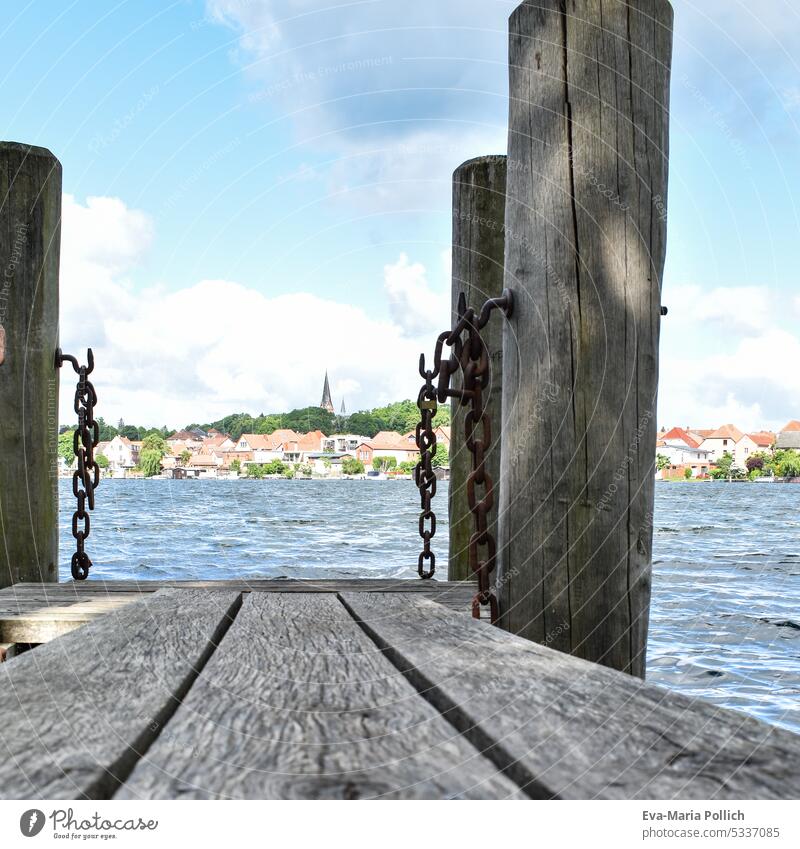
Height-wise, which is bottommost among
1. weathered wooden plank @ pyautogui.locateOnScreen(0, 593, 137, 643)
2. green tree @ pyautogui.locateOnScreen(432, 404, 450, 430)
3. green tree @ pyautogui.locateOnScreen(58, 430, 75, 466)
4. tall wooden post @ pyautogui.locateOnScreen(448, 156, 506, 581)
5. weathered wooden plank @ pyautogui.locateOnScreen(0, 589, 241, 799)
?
weathered wooden plank @ pyautogui.locateOnScreen(0, 593, 137, 643)

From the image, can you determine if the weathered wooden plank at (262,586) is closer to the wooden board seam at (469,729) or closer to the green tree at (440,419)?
the green tree at (440,419)

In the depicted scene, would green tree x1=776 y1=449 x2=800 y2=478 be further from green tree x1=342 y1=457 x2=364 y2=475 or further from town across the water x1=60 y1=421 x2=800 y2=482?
green tree x1=342 y1=457 x2=364 y2=475

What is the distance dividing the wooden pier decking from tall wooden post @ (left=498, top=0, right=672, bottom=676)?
606mm

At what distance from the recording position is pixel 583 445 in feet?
8.80

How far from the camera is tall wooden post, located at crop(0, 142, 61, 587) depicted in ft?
14.4

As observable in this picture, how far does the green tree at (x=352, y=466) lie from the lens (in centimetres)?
9079

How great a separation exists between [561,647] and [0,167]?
150 inches

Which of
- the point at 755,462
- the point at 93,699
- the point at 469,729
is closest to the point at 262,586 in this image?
the point at 93,699

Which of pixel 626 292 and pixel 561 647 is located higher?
pixel 626 292

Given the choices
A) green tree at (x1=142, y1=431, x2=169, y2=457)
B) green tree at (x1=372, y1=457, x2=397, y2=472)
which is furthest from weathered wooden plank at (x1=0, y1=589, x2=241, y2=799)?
green tree at (x1=372, y1=457, x2=397, y2=472)

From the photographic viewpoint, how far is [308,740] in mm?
1371

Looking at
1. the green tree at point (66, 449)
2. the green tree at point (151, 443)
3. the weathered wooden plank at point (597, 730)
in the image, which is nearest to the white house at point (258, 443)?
the green tree at point (151, 443)
